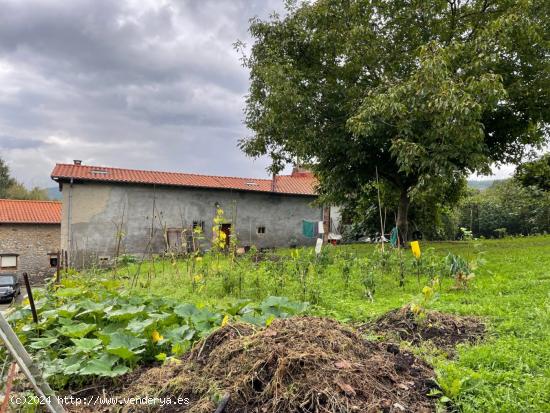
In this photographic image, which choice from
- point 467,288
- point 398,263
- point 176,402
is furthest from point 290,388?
point 398,263

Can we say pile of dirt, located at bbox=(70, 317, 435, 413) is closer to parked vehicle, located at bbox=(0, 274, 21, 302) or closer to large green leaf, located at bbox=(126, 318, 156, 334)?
large green leaf, located at bbox=(126, 318, 156, 334)

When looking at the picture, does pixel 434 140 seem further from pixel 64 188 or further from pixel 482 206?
pixel 482 206

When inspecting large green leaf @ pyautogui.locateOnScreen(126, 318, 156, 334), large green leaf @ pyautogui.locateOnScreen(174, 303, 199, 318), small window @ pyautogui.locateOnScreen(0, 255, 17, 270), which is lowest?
small window @ pyautogui.locateOnScreen(0, 255, 17, 270)

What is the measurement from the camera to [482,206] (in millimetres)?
25234

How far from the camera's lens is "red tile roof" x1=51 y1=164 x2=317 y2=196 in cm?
1836

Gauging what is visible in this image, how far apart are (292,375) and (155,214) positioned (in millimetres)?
18027

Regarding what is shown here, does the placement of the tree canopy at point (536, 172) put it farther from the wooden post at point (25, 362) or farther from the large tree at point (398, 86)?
the wooden post at point (25, 362)

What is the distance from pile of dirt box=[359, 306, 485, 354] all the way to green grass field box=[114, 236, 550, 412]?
0.48 ft

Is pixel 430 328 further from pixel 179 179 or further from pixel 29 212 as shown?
pixel 29 212

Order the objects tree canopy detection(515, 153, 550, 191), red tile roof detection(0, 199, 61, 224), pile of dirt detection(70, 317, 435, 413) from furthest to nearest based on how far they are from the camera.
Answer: red tile roof detection(0, 199, 61, 224) < tree canopy detection(515, 153, 550, 191) < pile of dirt detection(70, 317, 435, 413)

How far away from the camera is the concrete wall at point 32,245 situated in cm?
2323

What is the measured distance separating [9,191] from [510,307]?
44.2 metres

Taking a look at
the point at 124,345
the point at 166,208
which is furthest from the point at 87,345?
the point at 166,208

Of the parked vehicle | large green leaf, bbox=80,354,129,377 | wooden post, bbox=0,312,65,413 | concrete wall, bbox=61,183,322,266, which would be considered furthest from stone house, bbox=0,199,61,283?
wooden post, bbox=0,312,65,413
